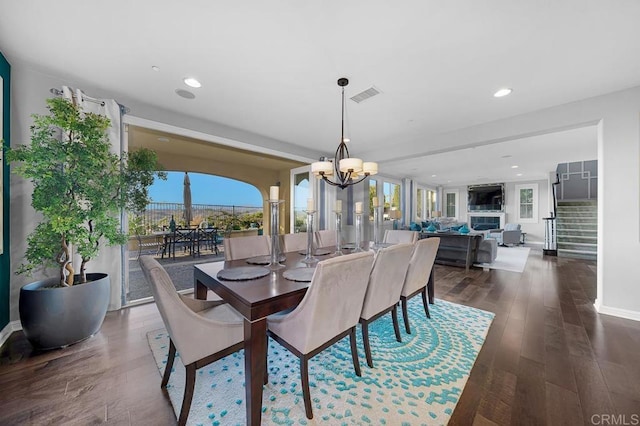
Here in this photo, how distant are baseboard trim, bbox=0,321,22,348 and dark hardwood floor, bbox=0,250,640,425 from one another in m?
0.05

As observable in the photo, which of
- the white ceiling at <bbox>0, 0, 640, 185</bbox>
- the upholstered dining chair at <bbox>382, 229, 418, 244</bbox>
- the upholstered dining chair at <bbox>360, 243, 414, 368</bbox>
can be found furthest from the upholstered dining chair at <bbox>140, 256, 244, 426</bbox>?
the upholstered dining chair at <bbox>382, 229, 418, 244</bbox>

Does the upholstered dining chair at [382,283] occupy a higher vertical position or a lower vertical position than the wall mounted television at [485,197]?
lower

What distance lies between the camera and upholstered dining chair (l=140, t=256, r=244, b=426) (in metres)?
1.18

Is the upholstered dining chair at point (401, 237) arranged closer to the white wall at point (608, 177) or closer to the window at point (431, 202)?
the white wall at point (608, 177)

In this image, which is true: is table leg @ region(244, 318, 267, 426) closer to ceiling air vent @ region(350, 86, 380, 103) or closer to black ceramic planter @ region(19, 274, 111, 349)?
black ceramic planter @ region(19, 274, 111, 349)

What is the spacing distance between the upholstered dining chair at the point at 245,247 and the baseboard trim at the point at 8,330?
2.00m

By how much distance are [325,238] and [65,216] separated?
2.67m

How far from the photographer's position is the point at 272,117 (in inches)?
135

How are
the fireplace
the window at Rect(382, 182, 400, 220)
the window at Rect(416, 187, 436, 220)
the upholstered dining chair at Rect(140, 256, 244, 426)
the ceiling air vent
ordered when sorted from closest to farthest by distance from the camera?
the upholstered dining chair at Rect(140, 256, 244, 426), the ceiling air vent, the window at Rect(382, 182, 400, 220), the fireplace, the window at Rect(416, 187, 436, 220)

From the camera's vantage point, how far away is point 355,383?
161 centimetres

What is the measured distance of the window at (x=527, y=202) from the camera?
29.5 ft

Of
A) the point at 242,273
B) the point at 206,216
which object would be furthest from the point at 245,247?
the point at 206,216

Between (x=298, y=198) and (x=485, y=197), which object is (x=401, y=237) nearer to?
(x=298, y=198)

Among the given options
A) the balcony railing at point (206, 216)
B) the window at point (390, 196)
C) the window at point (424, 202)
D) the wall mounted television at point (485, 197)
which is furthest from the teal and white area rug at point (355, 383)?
the wall mounted television at point (485, 197)
